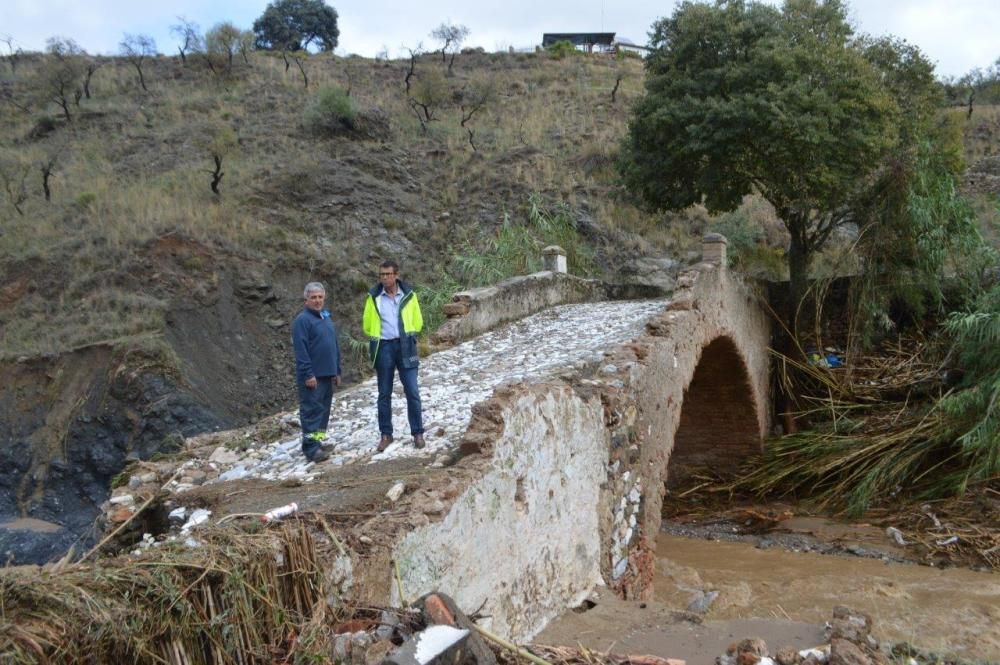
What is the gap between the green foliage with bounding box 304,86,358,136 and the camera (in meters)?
27.9

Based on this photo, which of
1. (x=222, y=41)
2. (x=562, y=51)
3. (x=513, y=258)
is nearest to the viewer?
(x=513, y=258)

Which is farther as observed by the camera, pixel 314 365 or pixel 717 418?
pixel 717 418

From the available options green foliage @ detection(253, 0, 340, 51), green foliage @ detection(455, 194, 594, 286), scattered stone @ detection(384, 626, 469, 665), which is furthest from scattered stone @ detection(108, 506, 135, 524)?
green foliage @ detection(253, 0, 340, 51)

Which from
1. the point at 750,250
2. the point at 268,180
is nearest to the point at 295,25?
the point at 268,180

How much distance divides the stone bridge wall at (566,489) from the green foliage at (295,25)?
42140 millimetres

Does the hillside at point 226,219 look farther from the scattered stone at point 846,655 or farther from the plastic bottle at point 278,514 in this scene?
the scattered stone at point 846,655

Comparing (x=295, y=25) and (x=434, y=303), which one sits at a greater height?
(x=295, y=25)

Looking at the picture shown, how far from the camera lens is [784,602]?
9781mm

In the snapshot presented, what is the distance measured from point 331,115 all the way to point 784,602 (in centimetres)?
2243

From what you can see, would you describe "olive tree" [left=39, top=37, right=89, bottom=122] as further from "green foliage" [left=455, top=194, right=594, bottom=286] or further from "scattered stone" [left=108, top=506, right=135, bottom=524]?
"scattered stone" [left=108, top=506, right=135, bottom=524]

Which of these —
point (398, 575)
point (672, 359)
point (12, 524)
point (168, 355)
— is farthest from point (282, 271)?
point (398, 575)

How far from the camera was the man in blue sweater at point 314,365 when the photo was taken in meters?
6.23

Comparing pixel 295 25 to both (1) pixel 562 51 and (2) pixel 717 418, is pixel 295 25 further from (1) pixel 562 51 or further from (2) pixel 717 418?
(2) pixel 717 418

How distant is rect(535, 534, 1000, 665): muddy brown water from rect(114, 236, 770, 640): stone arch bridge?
518 millimetres
